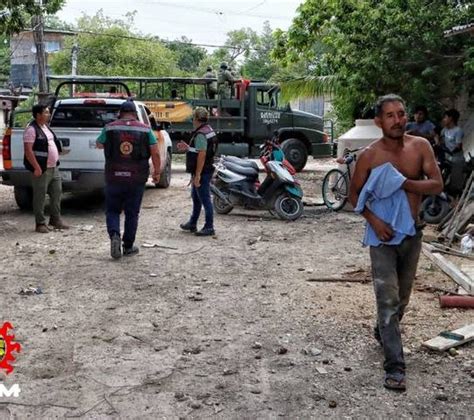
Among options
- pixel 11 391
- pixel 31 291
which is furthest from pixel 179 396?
pixel 31 291

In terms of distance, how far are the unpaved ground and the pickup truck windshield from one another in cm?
284

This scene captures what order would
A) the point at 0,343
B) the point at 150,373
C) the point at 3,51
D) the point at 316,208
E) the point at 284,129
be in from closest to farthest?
1. the point at 150,373
2. the point at 0,343
3. the point at 316,208
4. the point at 284,129
5. the point at 3,51

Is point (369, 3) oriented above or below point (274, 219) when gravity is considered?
above

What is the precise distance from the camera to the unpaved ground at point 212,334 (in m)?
3.74

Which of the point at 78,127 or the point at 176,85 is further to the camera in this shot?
the point at 176,85

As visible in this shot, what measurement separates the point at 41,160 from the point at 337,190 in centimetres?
503

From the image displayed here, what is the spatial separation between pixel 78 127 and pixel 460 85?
6570mm

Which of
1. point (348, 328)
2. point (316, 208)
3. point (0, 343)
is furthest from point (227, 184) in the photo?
point (0, 343)

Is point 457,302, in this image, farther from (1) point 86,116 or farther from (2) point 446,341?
(1) point 86,116

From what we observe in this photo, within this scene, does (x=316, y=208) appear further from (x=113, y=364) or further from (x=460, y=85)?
(x=113, y=364)

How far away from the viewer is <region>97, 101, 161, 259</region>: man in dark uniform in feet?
23.7

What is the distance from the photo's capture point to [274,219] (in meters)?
10.4

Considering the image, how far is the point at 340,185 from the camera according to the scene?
11.3 meters

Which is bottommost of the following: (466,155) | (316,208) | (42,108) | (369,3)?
(316,208)
